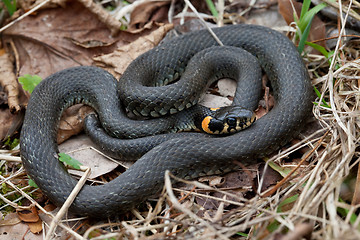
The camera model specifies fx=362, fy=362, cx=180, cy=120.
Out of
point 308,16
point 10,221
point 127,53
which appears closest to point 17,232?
point 10,221

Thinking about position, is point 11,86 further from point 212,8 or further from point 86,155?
point 212,8

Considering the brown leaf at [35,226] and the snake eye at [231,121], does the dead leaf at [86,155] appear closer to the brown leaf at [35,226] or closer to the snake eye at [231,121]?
the brown leaf at [35,226]

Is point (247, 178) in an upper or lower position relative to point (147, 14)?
lower

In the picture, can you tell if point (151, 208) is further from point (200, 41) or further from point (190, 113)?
point (200, 41)

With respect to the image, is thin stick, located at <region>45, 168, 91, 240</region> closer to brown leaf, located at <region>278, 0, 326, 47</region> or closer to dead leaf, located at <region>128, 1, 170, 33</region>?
dead leaf, located at <region>128, 1, 170, 33</region>

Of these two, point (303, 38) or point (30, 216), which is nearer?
point (30, 216)

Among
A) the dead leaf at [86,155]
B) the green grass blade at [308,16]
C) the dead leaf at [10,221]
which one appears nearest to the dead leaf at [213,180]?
the dead leaf at [86,155]
